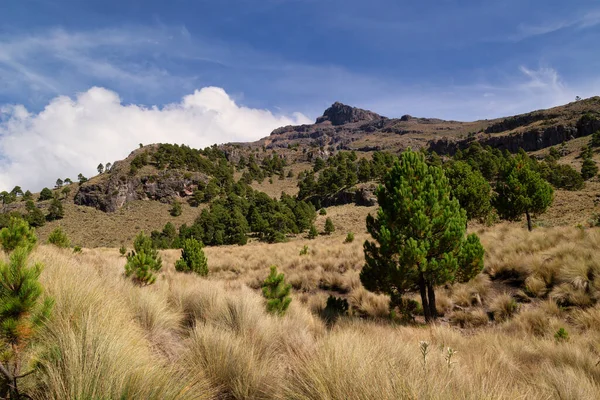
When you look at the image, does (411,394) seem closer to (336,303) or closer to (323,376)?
(323,376)

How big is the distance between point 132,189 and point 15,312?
80.5 metres

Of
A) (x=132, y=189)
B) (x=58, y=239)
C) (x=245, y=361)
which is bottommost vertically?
(x=245, y=361)

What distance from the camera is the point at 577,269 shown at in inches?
347

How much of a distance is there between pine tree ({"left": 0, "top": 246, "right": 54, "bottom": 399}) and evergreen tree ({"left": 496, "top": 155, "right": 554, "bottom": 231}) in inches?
936

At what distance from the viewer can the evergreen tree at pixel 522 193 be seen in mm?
19047

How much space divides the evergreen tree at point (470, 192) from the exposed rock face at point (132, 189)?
217ft

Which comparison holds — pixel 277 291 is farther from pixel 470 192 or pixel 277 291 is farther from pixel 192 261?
pixel 470 192

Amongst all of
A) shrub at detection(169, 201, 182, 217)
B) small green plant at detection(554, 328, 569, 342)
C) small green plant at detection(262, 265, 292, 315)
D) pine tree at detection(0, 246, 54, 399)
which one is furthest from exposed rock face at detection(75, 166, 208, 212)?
small green plant at detection(554, 328, 569, 342)

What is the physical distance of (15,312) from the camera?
7.68 ft

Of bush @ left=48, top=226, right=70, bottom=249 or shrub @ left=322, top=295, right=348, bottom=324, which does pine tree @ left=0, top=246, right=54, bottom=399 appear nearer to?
shrub @ left=322, top=295, right=348, bottom=324

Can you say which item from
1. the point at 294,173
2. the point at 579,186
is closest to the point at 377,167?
the point at 579,186

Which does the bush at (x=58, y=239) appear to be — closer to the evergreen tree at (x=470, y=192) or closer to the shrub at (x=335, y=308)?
the shrub at (x=335, y=308)

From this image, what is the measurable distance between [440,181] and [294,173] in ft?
308

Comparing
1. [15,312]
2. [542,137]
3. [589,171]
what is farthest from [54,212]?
[542,137]
